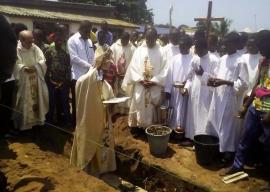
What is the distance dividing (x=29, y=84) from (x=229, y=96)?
12.7 feet

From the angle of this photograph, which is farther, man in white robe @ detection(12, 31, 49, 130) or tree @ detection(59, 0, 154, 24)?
tree @ detection(59, 0, 154, 24)

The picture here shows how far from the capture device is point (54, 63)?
A: 6.48 metres

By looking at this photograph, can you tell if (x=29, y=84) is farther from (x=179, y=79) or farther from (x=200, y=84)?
(x=200, y=84)

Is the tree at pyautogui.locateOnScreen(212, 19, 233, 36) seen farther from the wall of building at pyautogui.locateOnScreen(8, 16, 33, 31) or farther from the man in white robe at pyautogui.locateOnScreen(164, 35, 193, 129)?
the man in white robe at pyautogui.locateOnScreen(164, 35, 193, 129)

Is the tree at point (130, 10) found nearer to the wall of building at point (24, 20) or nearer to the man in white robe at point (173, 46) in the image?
the wall of building at point (24, 20)

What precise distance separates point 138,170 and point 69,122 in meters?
2.15

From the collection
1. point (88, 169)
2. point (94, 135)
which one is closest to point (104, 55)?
point (94, 135)

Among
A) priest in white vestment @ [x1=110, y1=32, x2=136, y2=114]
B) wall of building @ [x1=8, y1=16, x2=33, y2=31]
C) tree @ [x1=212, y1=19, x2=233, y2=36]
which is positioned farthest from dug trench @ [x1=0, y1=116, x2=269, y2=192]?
tree @ [x1=212, y1=19, x2=233, y2=36]

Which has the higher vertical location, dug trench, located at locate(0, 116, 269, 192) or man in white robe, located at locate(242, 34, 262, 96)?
man in white robe, located at locate(242, 34, 262, 96)

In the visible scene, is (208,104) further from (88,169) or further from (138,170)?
(88,169)

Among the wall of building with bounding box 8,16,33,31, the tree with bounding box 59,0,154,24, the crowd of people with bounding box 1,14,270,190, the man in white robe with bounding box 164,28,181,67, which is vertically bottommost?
the crowd of people with bounding box 1,14,270,190

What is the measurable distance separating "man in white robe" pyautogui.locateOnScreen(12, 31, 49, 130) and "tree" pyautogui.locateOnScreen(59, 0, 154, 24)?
27.6m

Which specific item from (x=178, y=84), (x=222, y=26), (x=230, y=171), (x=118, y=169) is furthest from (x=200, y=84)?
(x=222, y=26)

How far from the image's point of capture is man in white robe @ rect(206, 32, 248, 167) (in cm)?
506
